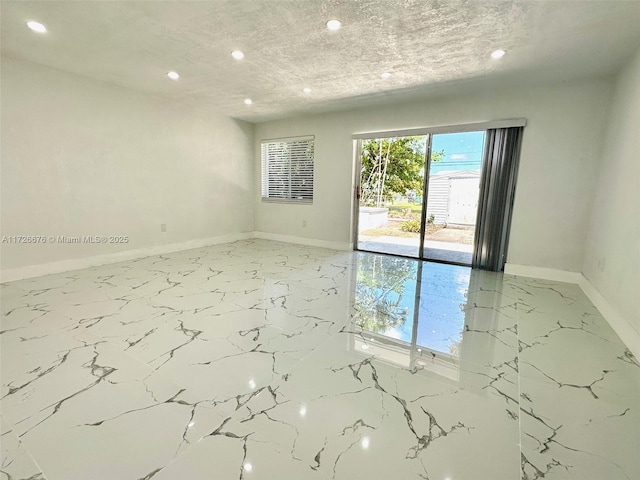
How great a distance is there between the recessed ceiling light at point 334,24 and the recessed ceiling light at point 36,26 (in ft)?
7.88

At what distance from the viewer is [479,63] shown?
296 cm

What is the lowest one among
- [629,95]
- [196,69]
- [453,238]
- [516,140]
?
[453,238]

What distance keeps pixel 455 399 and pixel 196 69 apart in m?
3.89

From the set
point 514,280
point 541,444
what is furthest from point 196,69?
point 514,280

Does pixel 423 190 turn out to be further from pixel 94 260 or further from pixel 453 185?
pixel 94 260

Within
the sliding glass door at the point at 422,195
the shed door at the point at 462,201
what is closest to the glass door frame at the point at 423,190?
the sliding glass door at the point at 422,195

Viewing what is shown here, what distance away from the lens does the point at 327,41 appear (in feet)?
8.51

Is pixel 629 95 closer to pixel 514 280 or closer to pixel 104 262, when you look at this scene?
pixel 514 280

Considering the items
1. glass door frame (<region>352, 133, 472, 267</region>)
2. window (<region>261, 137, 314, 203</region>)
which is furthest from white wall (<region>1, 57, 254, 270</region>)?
glass door frame (<region>352, 133, 472, 267</region>)

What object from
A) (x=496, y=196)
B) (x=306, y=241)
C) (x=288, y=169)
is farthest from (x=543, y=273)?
(x=288, y=169)

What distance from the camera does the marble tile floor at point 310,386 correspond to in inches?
47.0

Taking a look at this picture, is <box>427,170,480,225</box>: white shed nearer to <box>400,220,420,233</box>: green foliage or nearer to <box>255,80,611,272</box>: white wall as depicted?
<box>255,80,611,272</box>: white wall

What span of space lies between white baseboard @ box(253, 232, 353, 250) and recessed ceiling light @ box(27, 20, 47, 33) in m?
4.23

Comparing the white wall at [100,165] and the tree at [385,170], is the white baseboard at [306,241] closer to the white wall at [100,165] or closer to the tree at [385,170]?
the white wall at [100,165]
